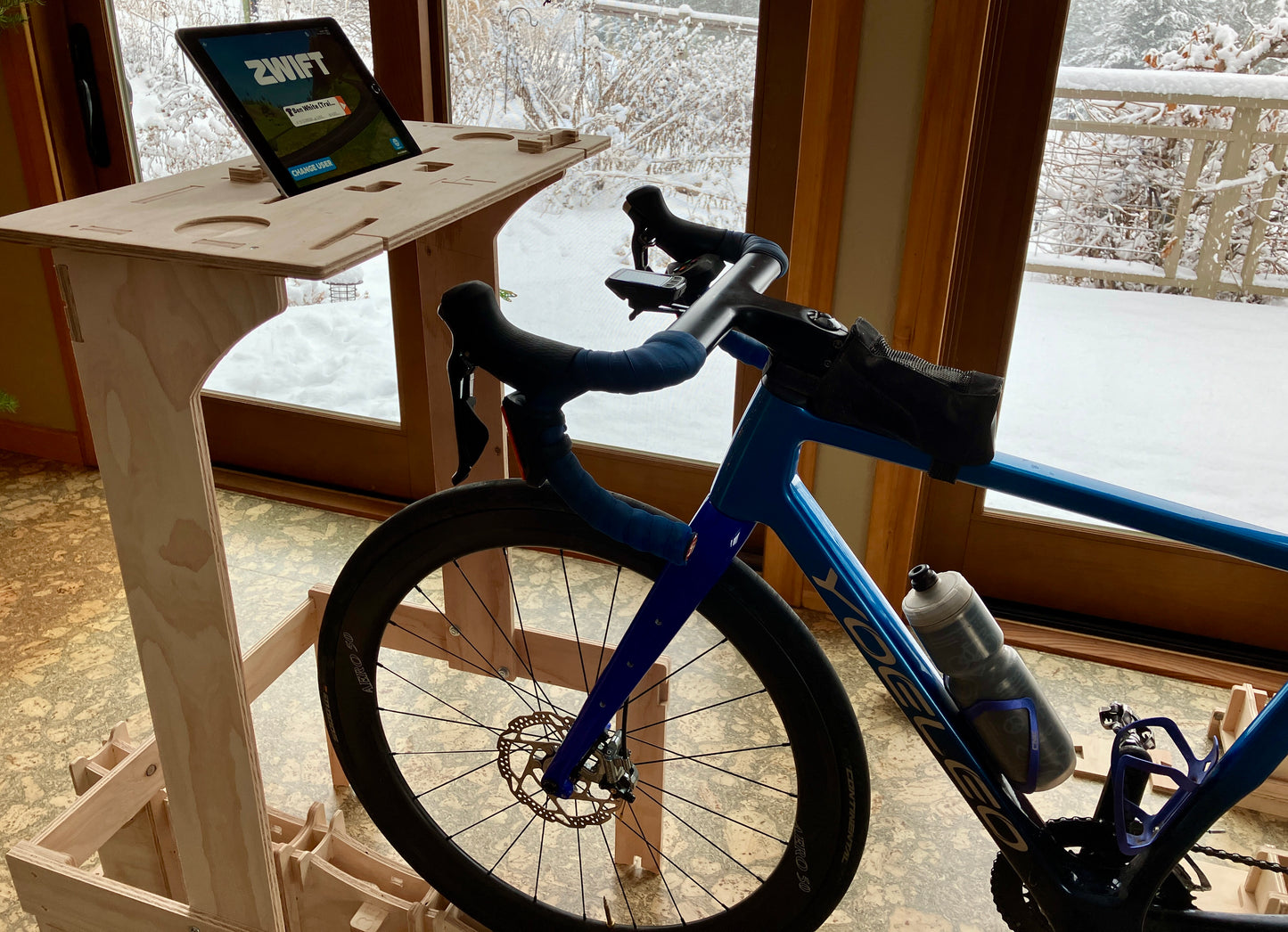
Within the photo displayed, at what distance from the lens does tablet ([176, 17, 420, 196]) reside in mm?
1081

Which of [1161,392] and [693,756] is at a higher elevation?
[1161,392]

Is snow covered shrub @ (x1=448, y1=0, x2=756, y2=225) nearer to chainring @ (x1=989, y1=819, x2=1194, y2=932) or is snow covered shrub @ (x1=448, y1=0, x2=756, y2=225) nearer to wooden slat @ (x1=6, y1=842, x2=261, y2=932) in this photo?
chainring @ (x1=989, y1=819, x2=1194, y2=932)

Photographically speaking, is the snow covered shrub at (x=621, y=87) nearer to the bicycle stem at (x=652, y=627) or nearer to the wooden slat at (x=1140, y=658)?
the wooden slat at (x=1140, y=658)

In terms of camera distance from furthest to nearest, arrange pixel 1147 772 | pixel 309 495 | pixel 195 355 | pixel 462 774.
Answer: pixel 309 495 → pixel 462 774 → pixel 1147 772 → pixel 195 355

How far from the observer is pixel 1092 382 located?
2.04 metres

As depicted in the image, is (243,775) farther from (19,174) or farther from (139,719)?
(19,174)

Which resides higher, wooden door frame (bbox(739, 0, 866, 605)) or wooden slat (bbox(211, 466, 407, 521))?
wooden door frame (bbox(739, 0, 866, 605))

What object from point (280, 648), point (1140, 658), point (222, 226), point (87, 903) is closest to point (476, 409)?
point (280, 648)

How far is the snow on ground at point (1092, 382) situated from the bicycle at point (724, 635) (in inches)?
33.1

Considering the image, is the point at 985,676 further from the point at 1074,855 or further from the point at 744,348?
the point at 744,348

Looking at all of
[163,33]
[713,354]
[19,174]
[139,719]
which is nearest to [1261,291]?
[713,354]

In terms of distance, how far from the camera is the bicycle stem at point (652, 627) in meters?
1.11

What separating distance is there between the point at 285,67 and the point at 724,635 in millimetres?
855

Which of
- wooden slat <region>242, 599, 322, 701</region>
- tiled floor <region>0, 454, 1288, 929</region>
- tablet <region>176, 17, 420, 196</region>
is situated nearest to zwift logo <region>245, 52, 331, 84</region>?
tablet <region>176, 17, 420, 196</region>
